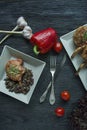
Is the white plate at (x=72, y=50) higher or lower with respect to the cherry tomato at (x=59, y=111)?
higher

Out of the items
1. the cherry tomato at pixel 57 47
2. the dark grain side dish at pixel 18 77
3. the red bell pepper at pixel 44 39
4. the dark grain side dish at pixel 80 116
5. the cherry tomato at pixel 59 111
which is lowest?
the cherry tomato at pixel 59 111

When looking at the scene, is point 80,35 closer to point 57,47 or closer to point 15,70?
point 57,47

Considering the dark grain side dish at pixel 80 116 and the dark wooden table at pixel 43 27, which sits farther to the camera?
the dark wooden table at pixel 43 27

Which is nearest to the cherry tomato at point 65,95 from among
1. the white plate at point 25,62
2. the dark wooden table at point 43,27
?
the dark wooden table at point 43,27

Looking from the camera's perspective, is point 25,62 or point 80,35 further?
point 25,62

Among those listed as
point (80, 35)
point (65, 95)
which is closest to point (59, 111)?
point (65, 95)

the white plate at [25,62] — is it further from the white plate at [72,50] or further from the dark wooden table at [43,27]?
the white plate at [72,50]
